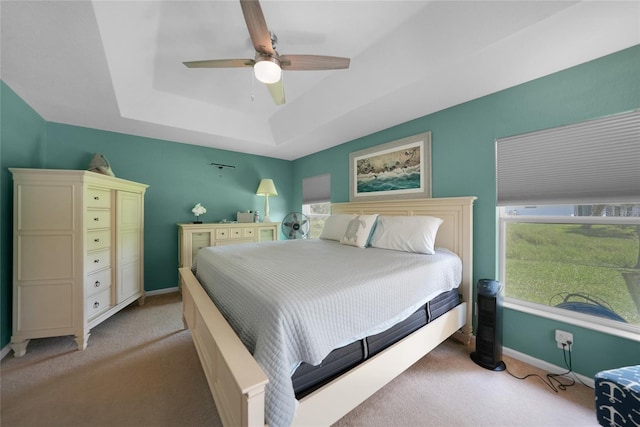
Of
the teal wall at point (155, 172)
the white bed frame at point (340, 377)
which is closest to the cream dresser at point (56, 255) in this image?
the teal wall at point (155, 172)

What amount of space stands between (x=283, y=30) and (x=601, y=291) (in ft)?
10.1

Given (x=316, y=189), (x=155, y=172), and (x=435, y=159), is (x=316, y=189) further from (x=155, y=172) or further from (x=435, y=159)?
(x=155, y=172)

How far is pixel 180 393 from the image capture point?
1446mm

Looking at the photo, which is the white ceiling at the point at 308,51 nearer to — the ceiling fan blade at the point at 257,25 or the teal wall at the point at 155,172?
the teal wall at the point at 155,172

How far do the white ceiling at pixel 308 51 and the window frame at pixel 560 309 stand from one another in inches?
43.1

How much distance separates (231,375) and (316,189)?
3417mm

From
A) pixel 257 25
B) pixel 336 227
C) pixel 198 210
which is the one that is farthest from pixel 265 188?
pixel 257 25

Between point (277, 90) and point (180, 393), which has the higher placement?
point (277, 90)

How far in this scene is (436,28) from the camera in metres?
1.58

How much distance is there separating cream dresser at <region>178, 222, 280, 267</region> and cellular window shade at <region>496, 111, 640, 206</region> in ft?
10.5

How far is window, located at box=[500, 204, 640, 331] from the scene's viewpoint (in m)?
1.48

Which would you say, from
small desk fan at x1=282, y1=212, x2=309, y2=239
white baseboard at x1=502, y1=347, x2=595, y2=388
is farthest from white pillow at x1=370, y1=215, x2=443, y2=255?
small desk fan at x1=282, y1=212, x2=309, y2=239

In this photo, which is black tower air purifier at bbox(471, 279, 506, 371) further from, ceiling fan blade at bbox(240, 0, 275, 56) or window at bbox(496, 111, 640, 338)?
ceiling fan blade at bbox(240, 0, 275, 56)

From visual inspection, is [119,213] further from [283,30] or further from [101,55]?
[283,30]
